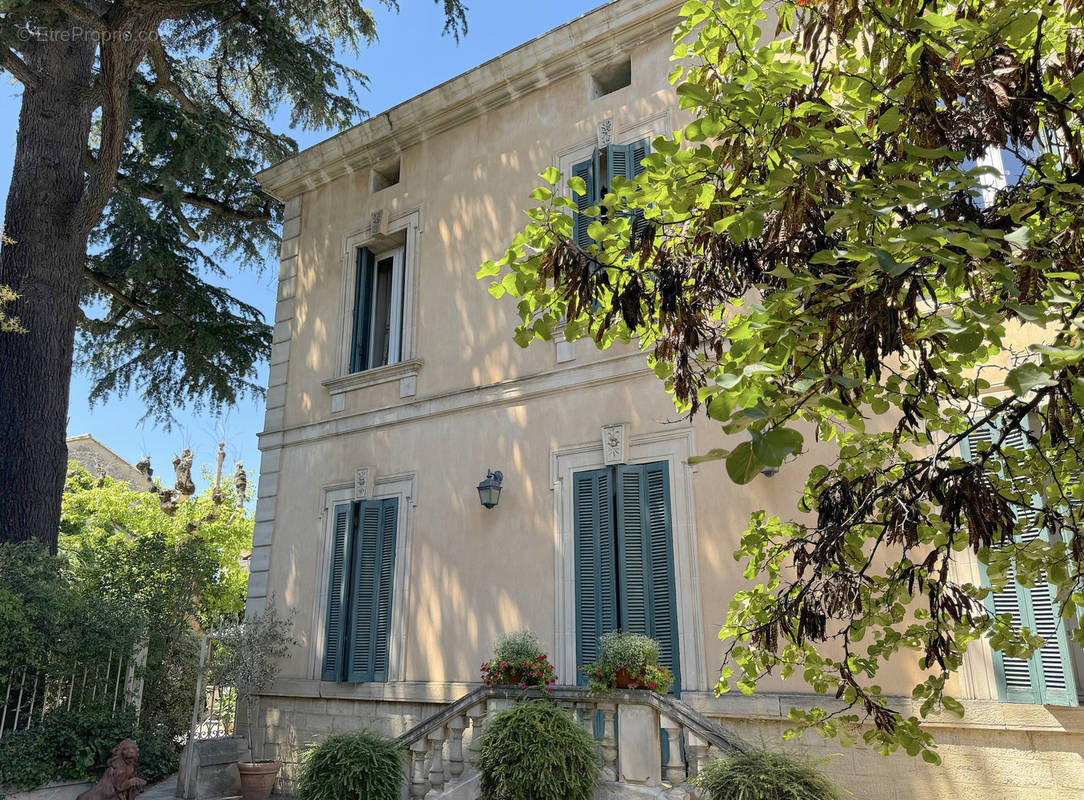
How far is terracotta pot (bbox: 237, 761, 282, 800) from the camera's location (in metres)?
A: 8.69

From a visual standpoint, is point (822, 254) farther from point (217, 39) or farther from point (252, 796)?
point (217, 39)

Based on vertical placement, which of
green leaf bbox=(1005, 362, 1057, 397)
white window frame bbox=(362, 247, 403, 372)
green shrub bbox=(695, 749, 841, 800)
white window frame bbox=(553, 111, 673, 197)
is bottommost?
green shrub bbox=(695, 749, 841, 800)

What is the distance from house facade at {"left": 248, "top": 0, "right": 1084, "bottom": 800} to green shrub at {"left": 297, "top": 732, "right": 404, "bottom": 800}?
1.50 m

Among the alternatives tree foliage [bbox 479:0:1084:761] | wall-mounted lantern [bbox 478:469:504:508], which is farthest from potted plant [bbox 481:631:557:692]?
tree foliage [bbox 479:0:1084:761]

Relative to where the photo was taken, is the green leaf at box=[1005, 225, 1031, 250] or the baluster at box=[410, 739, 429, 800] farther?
the baluster at box=[410, 739, 429, 800]

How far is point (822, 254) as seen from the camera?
2.18 m

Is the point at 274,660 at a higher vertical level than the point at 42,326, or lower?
lower

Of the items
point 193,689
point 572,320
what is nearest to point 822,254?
point 572,320

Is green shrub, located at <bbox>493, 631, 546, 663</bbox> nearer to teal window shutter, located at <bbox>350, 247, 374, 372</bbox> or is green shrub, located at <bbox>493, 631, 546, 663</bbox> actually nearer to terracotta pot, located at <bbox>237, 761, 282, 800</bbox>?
terracotta pot, located at <bbox>237, 761, 282, 800</bbox>

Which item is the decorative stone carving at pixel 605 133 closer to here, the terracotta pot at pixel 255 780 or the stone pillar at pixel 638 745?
the stone pillar at pixel 638 745

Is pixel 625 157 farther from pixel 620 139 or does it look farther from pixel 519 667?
pixel 519 667

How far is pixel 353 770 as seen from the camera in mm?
6750

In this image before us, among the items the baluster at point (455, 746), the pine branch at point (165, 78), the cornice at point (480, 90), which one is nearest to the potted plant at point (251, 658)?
the baluster at point (455, 746)

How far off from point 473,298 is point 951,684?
6253mm
